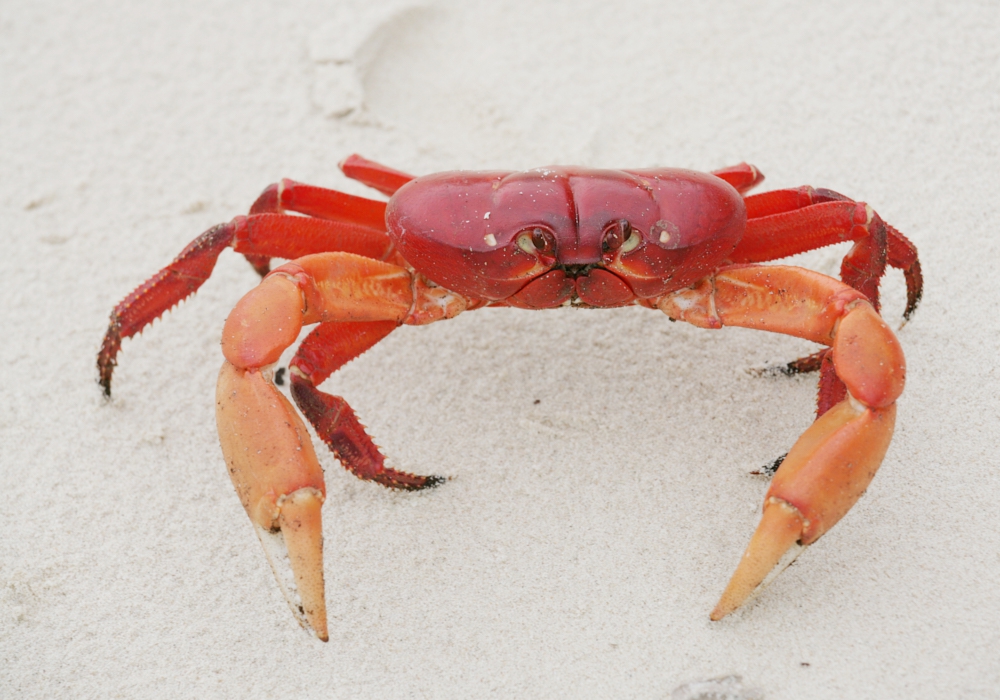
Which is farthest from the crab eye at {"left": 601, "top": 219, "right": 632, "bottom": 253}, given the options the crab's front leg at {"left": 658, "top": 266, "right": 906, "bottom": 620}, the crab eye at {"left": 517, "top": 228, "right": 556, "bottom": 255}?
the crab's front leg at {"left": 658, "top": 266, "right": 906, "bottom": 620}

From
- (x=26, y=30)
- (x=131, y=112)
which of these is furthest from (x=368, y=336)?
(x=26, y=30)

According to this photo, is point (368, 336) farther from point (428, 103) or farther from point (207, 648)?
point (428, 103)

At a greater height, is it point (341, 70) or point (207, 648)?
point (341, 70)

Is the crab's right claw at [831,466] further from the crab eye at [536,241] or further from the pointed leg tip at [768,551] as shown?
the crab eye at [536,241]

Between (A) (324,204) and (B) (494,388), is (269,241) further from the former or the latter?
(B) (494,388)

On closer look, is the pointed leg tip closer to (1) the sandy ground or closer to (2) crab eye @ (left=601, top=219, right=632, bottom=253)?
(1) the sandy ground

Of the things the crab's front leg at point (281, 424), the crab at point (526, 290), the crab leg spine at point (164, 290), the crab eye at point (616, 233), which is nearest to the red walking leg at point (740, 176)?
the crab at point (526, 290)

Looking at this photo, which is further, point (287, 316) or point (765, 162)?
point (765, 162)
